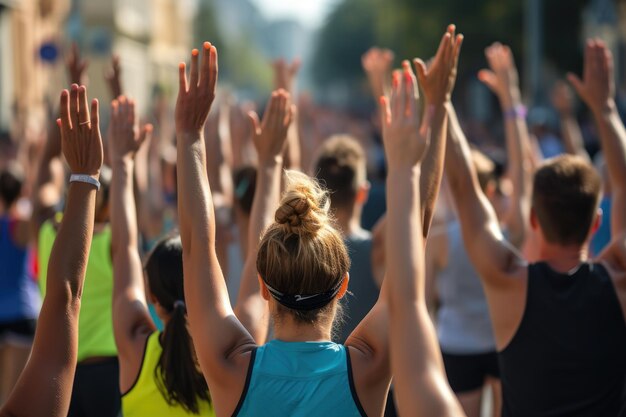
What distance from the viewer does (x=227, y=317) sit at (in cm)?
279

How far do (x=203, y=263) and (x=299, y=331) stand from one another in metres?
0.34

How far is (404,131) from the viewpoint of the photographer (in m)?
2.43

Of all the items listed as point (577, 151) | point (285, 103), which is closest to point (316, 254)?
point (285, 103)

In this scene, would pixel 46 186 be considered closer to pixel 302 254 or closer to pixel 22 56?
pixel 302 254

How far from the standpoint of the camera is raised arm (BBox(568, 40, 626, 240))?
4.22 meters

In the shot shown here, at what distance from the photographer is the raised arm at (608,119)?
13.8ft

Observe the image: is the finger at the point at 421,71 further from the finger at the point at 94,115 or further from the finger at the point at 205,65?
the finger at the point at 94,115

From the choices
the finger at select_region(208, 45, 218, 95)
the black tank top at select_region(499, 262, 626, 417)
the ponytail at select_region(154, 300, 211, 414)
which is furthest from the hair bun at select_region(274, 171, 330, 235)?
the black tank top at select_region(499, 262, 626, 417)

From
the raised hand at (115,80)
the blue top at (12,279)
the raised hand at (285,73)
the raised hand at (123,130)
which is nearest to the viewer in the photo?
the raised hand at (123,130)

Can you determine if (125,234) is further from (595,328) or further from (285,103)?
(595,328)

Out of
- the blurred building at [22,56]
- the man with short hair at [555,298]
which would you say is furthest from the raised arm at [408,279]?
the blurred building at [22,56]

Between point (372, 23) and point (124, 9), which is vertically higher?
point (372, 23)

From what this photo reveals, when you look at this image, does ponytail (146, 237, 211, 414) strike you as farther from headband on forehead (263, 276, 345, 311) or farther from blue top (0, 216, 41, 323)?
blue top (0, 216, 41, 323)

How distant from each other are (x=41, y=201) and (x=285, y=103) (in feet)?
7.89
